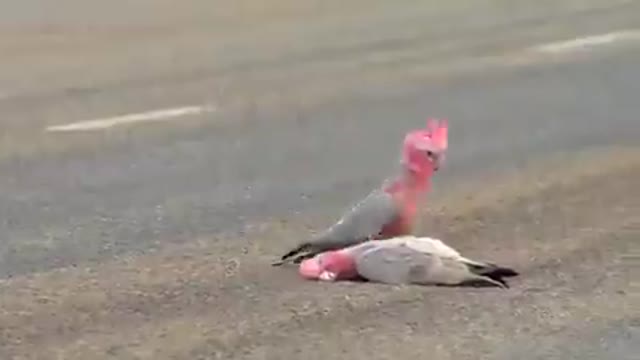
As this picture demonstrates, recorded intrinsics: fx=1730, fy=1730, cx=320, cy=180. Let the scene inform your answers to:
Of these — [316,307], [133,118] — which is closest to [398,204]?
[316,307]

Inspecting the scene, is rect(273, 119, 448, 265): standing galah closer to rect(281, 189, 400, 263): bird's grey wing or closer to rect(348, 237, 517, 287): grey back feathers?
rect(281, 189, 400, 263): bird's grey wing

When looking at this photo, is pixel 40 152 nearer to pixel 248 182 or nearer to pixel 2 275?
pixel 248 182

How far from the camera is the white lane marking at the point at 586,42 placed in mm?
11141

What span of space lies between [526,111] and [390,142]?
1.15 metres

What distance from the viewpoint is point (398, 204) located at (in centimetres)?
535

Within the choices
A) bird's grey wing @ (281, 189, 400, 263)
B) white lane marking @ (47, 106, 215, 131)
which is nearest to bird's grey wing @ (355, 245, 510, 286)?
bird's grey wing @ (281, 189, 400, 263)

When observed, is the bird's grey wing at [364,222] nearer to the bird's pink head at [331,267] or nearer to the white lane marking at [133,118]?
the bird's pink head at [331,267]

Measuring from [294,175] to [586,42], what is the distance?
4.71m

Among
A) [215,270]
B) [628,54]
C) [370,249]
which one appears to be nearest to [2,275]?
[215,270]

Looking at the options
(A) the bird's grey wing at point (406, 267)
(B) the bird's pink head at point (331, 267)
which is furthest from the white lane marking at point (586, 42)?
(A) the bird's grey wing at point (406, 267)

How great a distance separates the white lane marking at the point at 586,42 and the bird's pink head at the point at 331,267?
597 cm

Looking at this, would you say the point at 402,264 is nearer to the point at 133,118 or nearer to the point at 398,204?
the point at 398,204

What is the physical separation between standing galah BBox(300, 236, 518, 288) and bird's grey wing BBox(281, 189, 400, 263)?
0.07 meters

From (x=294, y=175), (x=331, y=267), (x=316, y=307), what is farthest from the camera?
(x=294, y=175)
